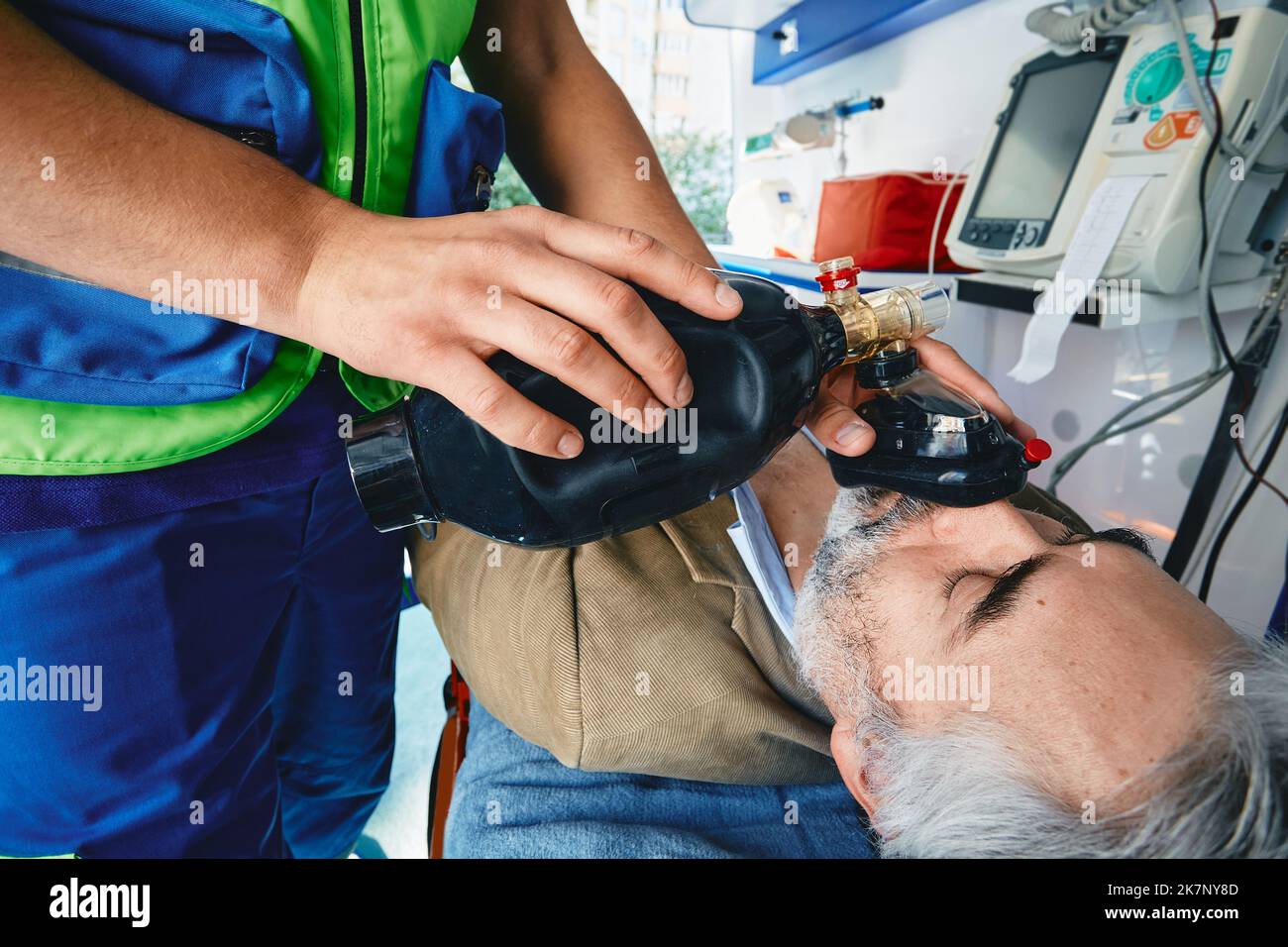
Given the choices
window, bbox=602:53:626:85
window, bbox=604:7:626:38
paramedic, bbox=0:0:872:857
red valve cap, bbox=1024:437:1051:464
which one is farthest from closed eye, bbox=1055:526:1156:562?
window, bbox=604:7:626:38

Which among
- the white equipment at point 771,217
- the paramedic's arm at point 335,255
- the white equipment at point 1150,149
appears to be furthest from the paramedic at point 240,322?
the white equipment at point 771,217

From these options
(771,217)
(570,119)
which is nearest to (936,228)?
(771,217)

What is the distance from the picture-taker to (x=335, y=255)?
1.67 ft

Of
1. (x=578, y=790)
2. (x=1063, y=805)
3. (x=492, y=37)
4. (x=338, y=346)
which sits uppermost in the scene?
(x=492, y=37)

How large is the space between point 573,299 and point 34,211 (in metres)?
0.35

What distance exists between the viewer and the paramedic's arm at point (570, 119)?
0.89m

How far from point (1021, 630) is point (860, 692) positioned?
187 mm

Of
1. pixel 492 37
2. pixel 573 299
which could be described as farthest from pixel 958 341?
pixel 573 299

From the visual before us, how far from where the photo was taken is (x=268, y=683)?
860 mm

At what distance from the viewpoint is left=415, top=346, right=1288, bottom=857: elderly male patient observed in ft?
2.01

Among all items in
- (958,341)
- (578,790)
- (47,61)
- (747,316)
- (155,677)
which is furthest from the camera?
(958,341)

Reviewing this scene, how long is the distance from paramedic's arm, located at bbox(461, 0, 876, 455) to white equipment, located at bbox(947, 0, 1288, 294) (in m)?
0.87

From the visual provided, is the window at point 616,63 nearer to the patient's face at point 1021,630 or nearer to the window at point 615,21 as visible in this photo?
the window at point 615,21
